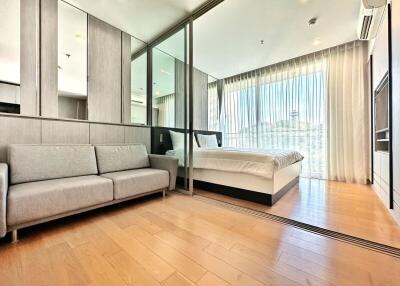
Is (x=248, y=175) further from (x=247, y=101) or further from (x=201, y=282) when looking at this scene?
(x=247, y=101)

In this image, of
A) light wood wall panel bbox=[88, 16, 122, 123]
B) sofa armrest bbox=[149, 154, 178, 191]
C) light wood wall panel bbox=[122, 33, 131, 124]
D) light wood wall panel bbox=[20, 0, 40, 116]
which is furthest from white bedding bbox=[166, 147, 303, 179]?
light wood wall panel bbox=[20, 0, 40, 116]

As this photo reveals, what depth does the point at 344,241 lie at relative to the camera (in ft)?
4.56

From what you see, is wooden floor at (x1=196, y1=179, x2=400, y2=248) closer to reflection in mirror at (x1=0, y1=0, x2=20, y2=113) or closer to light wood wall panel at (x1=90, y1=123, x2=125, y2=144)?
light wood wall panel at (x1=90, y1=123, x2=125, y2=144)

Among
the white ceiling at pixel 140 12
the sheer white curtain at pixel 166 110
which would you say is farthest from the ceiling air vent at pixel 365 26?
the sheer white curtain at pixel 166 110

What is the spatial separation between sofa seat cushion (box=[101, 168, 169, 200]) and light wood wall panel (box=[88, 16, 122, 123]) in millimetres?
1123

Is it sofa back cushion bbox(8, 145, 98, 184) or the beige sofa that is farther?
sofa back cushion bbox(8, 145, 98, 184)

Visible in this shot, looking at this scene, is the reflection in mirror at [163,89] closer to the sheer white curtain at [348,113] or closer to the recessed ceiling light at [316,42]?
the recessed ceiling light at [316,42]

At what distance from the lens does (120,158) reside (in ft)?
8.06

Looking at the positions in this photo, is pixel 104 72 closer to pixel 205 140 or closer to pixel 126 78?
pixel 126 78

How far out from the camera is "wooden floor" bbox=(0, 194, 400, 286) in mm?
1006

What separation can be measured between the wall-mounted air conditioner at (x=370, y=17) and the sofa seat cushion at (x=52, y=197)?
11.2 feet

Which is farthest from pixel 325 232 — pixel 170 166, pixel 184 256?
pixel 170 166

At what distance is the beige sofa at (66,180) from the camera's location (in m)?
1.36

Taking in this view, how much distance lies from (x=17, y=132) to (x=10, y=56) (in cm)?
83
